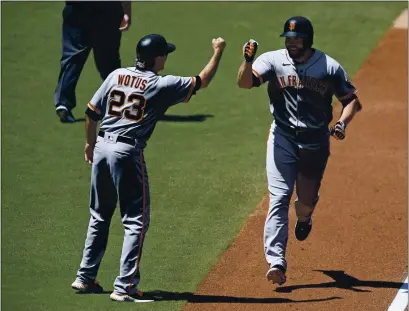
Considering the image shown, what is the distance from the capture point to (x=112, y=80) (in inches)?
330

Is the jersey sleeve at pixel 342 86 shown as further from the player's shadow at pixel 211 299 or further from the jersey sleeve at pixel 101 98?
the jersey sleeve at pixel 101 98

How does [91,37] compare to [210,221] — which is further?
[91,37]

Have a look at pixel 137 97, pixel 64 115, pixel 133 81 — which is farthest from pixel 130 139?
pixel 64 115

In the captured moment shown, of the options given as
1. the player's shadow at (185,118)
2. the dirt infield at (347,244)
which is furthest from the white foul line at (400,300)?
the player's shadow at (185,118)

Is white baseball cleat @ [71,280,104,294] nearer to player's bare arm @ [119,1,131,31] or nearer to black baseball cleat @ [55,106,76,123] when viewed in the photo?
black baseball cleat @ [55,106,76,123]

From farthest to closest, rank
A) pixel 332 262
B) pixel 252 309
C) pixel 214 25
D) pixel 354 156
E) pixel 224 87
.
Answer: pixel 214 25 < pixel 224 87 < pixel 354 156 < pixel 332 262 < pixel 252 309

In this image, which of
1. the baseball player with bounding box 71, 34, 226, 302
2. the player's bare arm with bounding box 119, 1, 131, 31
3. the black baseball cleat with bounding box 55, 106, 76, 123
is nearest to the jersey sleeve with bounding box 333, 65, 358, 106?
the baseball player with bounding box 71, 34, 226, 302

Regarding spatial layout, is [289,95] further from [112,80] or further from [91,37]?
[91,37]

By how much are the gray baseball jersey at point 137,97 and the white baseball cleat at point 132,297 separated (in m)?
1.20

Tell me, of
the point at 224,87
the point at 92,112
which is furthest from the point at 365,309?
the point at 224,87

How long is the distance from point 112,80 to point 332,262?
8.35 feet

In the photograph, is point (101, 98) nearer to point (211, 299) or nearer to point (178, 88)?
point (178, 88)

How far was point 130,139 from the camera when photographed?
831 cm

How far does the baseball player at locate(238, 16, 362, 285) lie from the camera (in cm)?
862
